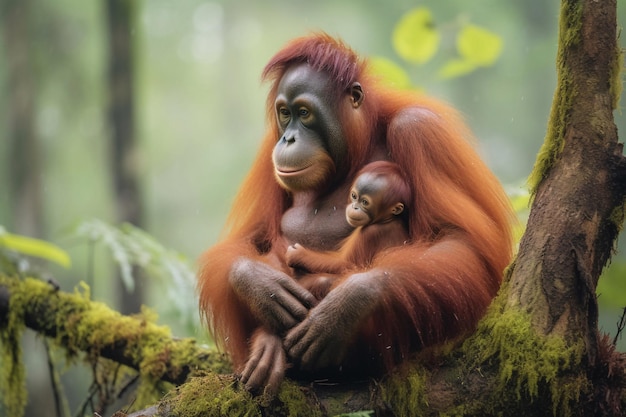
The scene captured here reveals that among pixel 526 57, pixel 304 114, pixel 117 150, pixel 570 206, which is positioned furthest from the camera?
pixel 526 57

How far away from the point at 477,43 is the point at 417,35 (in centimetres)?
49

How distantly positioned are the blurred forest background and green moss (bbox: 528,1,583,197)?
288 inches

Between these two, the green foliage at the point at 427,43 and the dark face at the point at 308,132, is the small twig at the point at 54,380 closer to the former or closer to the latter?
the dark face at the point at 308,132

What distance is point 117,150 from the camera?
1009 centimetres

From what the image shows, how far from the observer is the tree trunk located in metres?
10.0

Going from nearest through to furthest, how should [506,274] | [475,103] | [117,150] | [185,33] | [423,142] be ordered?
[506,274] < [423,142] < [117,150] < [475,103] < [185,33]

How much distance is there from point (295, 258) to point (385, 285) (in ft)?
2.39

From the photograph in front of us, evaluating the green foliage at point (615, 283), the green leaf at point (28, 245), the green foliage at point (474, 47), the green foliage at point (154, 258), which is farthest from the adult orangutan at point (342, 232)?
the green foliage at point (474, 47)

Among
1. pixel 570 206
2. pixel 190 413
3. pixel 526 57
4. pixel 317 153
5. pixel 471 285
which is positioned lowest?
pixel 190 413

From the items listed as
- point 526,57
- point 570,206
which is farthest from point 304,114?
point 526,57

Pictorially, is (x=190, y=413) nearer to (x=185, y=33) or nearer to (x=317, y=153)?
(x=317, y=153)

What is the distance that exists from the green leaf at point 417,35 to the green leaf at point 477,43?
23 centimetres

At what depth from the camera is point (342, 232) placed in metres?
4.09

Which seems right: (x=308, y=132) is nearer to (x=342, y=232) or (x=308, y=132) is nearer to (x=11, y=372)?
(x=342, y=232)
